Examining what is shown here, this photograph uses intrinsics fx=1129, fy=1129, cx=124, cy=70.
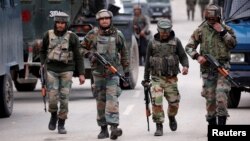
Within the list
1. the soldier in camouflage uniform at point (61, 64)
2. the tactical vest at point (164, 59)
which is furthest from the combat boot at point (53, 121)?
the tactical vest at point (164, 59)

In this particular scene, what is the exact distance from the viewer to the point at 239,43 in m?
18.5

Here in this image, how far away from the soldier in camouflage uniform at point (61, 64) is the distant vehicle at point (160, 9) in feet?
131

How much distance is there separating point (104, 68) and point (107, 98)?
41cm

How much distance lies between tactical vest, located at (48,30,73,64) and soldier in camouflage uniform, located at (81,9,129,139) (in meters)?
0.64

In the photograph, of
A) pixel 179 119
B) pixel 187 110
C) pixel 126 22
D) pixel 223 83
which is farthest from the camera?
pixel 126 22

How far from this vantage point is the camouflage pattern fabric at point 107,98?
15.2 meters

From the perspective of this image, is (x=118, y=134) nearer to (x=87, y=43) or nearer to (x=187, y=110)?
(x=87, y=43)

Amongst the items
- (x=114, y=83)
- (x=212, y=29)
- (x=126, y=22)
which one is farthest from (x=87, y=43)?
(x=126, y=22)

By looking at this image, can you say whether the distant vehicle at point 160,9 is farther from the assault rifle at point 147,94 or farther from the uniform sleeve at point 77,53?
the assault rifle at point 147,94

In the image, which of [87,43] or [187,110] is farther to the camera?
[187,110]

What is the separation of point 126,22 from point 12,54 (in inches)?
212

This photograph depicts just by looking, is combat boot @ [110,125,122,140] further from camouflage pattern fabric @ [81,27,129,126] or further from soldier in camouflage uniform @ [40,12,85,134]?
soldier in camouflage uniform @ [40,12,85,134]

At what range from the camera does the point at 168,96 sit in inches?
617

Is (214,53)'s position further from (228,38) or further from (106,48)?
(106,48)
